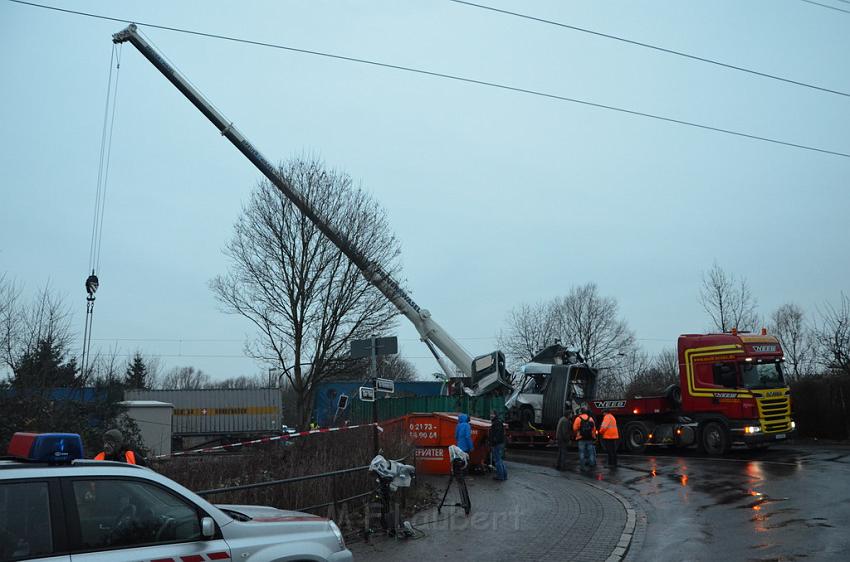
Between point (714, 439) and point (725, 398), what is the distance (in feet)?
4.25

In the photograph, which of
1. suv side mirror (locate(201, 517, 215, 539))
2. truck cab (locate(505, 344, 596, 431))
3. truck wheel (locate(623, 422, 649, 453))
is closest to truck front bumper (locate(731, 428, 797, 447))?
truck wheel (locate(623, 422, 649, 453))

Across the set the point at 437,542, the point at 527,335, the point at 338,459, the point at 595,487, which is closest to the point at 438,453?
the point at 595,487

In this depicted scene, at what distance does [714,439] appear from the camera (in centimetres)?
1972

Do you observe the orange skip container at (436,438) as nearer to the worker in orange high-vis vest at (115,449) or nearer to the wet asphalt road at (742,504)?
the wet asphalt road at (742,504)

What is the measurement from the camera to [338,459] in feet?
39.4

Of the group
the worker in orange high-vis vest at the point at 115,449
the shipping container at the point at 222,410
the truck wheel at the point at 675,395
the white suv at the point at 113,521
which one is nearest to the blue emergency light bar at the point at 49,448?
the white suv at the point at 113,521

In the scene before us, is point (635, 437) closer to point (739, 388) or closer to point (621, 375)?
point (739, 388)

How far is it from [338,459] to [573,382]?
1367 cm

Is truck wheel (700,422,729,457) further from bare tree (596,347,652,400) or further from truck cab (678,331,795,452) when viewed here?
bare tree (596,347,652,400)

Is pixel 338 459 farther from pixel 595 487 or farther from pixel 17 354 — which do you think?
pixel 17 354

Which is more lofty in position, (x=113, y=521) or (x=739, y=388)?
(x=739, y=388)

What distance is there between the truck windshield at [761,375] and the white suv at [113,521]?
17.1 metres

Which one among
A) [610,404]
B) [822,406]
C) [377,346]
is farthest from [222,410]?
[822,406]

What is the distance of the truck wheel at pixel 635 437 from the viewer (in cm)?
2171
